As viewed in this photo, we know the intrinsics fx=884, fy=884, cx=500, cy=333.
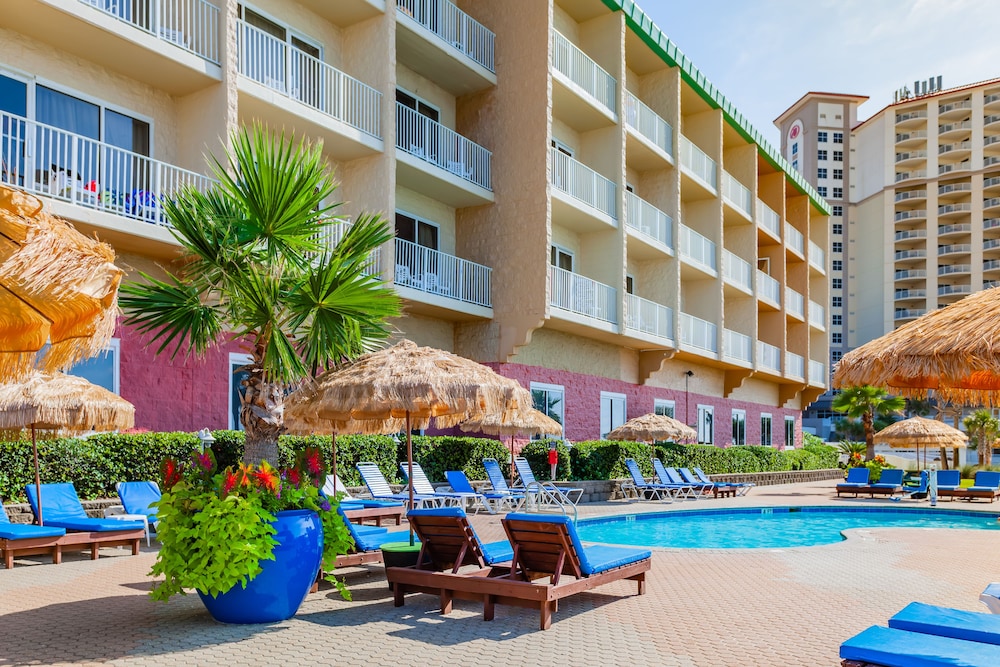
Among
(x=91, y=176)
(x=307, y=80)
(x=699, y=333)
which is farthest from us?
(x=699, y=333)

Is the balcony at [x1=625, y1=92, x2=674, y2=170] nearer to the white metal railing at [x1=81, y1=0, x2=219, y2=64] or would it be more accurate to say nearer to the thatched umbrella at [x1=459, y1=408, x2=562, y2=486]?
the thatched umbrella at [x1=459, y1=408, x2=562, y2=486]

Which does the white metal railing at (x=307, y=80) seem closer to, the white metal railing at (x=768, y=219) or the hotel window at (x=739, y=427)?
the white metal railing at (x=768, y=219)

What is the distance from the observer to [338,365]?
33.4ft

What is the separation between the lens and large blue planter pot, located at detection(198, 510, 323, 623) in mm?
7242

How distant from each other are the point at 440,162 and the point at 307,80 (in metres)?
3.94

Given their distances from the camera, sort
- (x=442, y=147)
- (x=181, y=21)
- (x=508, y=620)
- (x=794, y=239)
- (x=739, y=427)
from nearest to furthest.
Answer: (x=508, y=620), (x=181, y=21), (x=442, y=147), (x=739, y=427), (x=794, y=239)

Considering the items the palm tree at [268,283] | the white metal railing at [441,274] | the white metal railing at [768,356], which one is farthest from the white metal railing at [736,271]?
the palm tree at [268,283]

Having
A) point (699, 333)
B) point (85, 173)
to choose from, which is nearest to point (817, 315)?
point (699, 333)

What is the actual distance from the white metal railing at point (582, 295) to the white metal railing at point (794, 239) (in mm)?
16738

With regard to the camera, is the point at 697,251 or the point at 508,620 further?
the point at 697,251

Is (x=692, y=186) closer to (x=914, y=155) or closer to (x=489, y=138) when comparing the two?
(x=489, y=138)

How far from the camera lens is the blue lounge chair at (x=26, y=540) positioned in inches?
401

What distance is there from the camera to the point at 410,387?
9016mm

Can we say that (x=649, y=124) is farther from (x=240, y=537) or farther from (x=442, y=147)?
(x=240, y=537)
